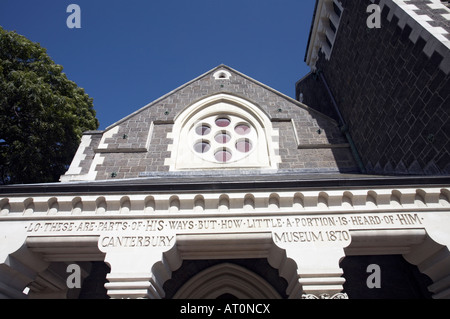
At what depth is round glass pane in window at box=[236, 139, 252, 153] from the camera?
30.5 feet

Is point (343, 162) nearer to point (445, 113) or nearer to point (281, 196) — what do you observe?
point (445, 113)

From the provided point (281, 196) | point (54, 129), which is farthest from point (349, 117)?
point (54, 129)

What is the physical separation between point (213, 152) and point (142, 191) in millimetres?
3880

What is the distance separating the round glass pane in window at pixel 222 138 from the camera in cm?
963

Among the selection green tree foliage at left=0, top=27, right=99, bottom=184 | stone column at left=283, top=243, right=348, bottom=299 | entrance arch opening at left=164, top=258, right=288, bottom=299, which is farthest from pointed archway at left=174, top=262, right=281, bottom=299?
green tree foliage at left=0, top=27, right=99, bottom=184

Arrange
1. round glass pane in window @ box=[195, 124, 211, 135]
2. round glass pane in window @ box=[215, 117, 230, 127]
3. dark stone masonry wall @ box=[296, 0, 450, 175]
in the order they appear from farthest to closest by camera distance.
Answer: round glass pane in window @ box=[215, 117, 230, 127]
round glass pane in window @ box=[195, 124, 211, 135]
dark stone masonry wall @ box=[296, 0, 450, 175]

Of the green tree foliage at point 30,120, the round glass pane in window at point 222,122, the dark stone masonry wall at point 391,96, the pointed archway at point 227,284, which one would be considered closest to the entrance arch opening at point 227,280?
the pointed archway at point 227,284

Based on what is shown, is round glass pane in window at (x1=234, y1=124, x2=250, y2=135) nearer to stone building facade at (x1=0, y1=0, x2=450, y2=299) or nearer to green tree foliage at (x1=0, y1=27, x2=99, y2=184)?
stone building facade at (x1=0, y1=0, x2=450, y2=299)

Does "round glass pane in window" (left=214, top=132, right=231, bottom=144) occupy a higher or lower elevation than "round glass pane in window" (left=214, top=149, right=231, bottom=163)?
higher

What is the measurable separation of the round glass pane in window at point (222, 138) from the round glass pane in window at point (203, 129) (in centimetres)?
43

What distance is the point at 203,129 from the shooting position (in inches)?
395

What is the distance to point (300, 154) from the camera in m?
8.80

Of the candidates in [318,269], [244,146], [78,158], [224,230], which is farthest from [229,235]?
[78,158]

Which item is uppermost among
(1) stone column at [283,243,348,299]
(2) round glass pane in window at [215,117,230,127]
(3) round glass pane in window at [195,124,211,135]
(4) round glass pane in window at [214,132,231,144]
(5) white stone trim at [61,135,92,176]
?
(2) round glass pane in window at [215,117,230,127]
